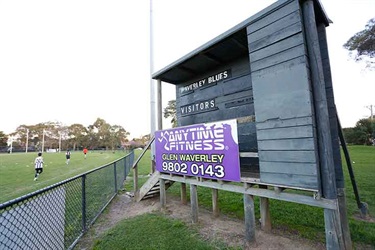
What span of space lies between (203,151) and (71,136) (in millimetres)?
89507

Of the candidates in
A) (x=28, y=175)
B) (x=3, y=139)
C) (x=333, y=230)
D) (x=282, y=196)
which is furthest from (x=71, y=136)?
(x=333, y=230)

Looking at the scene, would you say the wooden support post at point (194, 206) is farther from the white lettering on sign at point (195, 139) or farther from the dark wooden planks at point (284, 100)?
the dark wooden planks at point (284, 100)

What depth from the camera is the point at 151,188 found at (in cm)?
589

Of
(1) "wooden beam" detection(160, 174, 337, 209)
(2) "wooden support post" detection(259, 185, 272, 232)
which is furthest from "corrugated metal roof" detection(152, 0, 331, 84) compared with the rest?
(2) "wooden support post" detection(259, 185, 272, 232)

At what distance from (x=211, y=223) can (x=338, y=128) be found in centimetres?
317

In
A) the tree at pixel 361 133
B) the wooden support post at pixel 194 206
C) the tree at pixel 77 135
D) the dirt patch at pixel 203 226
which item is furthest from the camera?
the tree at pixel 77 135

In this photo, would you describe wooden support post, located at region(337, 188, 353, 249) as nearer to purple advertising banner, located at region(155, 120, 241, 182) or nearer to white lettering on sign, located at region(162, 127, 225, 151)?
purple advertising banner, located at region(155, 120, 241, 182)

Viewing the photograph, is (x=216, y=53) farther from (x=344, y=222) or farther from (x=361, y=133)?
(x=361, y=133)

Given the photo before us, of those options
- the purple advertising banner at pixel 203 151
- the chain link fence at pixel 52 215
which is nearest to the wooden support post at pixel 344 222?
the purple advertising banner at pixel 203 151

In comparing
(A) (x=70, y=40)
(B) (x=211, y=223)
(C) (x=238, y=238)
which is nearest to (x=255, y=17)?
(C) (x=238, y=238)

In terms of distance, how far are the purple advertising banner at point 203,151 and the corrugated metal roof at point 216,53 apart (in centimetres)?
165

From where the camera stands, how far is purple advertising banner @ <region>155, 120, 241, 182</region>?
3.61 m

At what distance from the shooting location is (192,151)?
4.36 metres

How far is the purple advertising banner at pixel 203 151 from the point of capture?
361 centimetres
